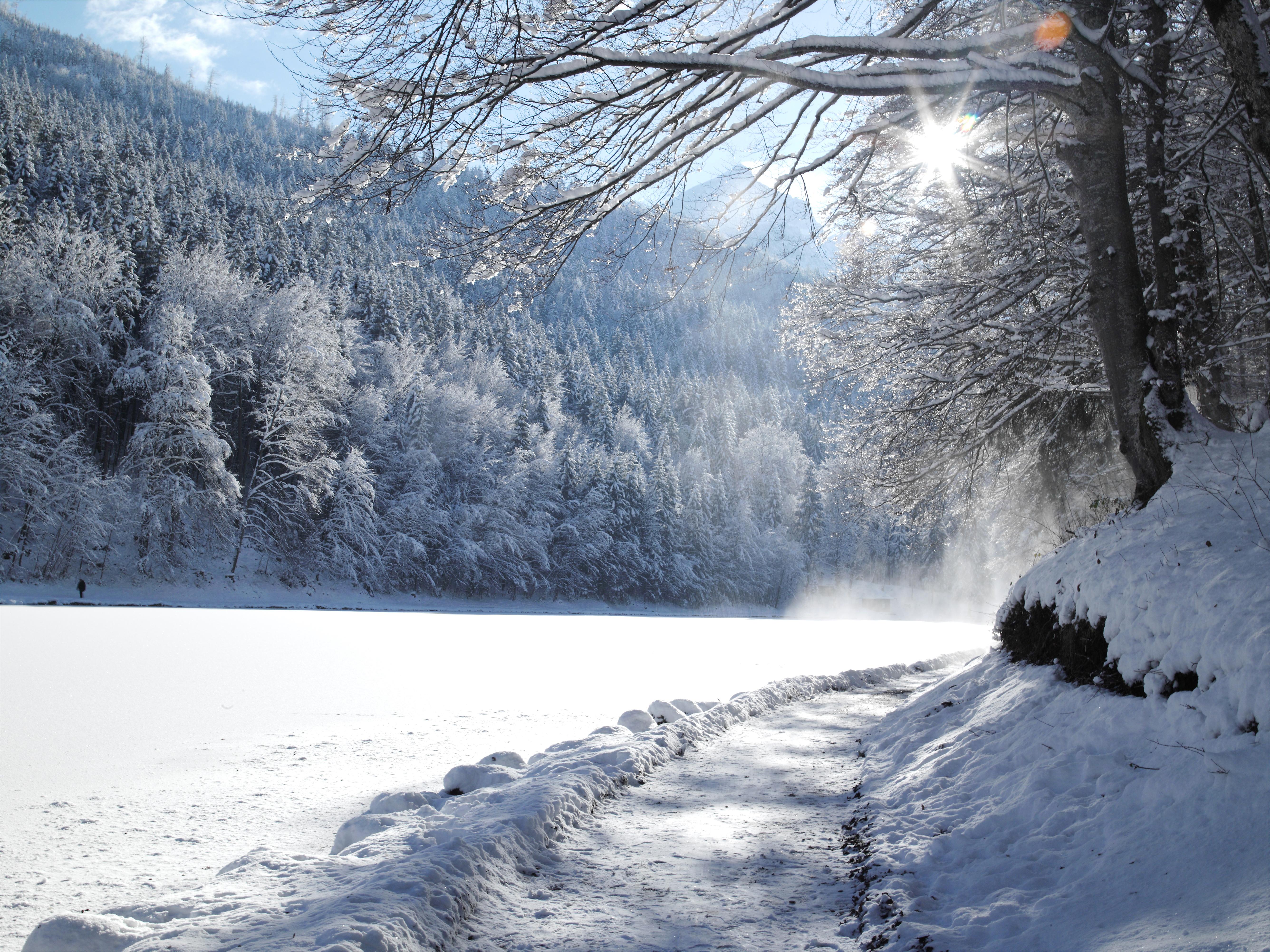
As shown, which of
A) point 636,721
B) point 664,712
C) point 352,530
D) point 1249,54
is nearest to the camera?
point 1249,54

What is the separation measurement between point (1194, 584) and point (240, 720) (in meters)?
8.23

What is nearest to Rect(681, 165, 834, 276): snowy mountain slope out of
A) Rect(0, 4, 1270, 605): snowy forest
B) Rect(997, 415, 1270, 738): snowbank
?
Rect(0, 4, 1270, 605): snowy forest

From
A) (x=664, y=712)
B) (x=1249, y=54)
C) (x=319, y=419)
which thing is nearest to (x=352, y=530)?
(x=319, y=419)

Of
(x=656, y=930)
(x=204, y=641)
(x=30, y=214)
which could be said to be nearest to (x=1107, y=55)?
(x=656, y=930)

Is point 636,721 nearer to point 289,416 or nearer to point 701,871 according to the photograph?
point 701,871

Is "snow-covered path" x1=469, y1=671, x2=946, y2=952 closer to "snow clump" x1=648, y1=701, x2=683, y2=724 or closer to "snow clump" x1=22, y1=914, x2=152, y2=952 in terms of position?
"snow clump" x1=22, y1=914, x2=152, y2=952

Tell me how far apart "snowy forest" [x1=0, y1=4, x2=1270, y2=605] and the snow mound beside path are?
3.66 metres

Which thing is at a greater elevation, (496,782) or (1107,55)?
(1107,55)

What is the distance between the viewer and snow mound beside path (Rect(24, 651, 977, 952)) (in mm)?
2570

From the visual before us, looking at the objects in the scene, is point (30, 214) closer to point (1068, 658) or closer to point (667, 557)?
point (667, 557)

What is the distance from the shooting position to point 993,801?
3.78 meters

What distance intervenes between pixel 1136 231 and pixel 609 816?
26.4 ft

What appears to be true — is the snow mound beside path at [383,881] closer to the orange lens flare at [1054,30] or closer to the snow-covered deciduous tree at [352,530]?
the orange lens flare at [1054,30]

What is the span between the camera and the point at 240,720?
7344 millimetres
